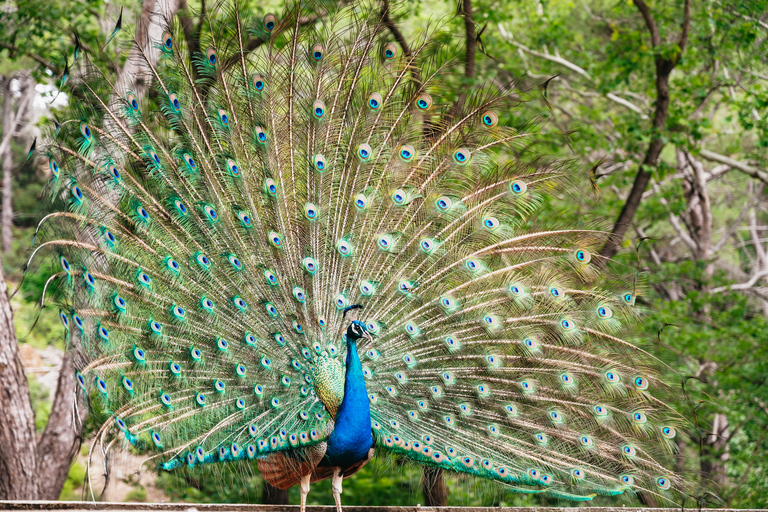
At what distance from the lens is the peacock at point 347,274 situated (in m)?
4.37

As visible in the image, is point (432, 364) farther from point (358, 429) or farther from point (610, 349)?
point (610, 349)

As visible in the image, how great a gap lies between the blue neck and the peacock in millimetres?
14

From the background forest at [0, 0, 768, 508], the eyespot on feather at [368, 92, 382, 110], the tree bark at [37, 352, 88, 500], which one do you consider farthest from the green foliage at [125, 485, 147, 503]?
the eyespot on feather at [368, 92, 382, 110]

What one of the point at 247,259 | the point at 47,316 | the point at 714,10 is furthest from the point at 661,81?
the point at 47,316

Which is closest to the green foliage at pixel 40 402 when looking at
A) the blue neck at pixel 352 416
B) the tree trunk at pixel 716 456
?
the blue neck at pixel 352 416

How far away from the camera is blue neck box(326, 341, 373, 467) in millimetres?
4340

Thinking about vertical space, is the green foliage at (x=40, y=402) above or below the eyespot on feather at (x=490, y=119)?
below

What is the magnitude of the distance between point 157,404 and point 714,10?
23.4 feet

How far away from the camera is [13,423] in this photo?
16.5ft

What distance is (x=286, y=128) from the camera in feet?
15.2

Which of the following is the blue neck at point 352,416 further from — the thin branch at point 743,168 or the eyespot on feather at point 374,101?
the thin branch at point 743,168

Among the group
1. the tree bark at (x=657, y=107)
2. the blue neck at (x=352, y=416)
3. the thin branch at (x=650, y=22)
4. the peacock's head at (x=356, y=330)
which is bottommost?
the blue neck at (x=352, y=416)

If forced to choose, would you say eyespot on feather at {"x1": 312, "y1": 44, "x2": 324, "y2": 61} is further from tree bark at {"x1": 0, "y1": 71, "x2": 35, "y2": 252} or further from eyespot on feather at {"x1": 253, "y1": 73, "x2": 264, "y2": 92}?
tree bark at {"x1": 0, "y1": 71, "x2": 35, "y2": 252}

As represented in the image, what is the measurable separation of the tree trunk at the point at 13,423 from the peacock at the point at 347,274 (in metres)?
1.31
